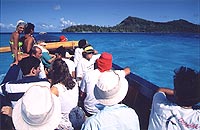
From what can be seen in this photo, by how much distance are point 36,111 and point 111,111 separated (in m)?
0.42

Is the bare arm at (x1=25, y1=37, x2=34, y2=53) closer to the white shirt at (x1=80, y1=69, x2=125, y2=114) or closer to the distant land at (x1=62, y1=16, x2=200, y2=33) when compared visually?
the white shirt at (x1=80, y1=69, x2=125, y2=114)

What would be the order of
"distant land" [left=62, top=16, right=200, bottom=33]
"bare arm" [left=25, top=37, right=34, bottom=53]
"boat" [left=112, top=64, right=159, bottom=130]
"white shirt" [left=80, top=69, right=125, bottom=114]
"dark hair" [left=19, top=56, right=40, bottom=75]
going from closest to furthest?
"dark hair" [left=19, top=56, right=40, bottom=75]
"white shirt" [left=80, top=69, right=125, bottom=114]
"boat" [left=112, top=64, right=159, bottom=130]
"bare arm" [left=25, top=37, right=34, bottom=53]
"distant land" [left=62, top=16, right=200, bottom=33]

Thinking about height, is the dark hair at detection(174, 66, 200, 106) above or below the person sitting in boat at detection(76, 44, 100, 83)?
above

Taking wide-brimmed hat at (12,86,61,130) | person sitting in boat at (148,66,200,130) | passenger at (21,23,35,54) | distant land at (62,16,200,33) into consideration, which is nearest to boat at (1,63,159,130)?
passenger at (21,23,35,54)

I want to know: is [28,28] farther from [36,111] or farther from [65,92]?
[36,111]

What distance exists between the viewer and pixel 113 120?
1.44 metres

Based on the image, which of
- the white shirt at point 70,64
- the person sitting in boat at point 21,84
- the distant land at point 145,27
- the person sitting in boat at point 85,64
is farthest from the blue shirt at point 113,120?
the distant land at point 145,27

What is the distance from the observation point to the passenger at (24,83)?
2070 millimetres

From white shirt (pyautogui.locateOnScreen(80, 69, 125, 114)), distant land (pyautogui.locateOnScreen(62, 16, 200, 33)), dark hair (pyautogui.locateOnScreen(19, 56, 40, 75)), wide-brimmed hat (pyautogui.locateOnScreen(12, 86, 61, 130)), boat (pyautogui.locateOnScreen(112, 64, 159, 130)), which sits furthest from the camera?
distant land (pyautogui.locateOnScreen(62, 16, 200, 33))

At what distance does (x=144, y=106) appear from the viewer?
286 cm

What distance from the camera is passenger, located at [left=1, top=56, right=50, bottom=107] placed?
2.07 meters

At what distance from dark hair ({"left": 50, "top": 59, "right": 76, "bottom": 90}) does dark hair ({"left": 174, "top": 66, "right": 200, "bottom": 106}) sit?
0.98 meters

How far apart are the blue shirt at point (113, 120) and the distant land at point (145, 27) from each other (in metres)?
28.3

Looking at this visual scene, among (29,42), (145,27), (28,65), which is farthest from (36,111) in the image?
(145,27)
